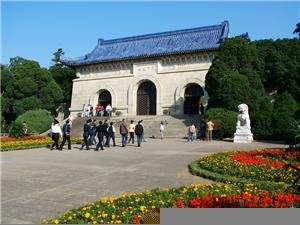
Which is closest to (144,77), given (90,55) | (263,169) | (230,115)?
(90,55)

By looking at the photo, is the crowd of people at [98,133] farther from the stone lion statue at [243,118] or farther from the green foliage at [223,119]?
the stone lion statue at [243,118]

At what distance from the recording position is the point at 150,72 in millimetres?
36750

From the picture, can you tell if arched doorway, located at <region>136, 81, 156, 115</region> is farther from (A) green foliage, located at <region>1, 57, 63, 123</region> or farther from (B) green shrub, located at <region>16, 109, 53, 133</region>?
(B) green shrub, located at <region>16, 109, 53, 133</region>

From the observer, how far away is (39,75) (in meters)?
39.4

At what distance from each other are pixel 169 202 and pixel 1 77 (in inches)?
1556

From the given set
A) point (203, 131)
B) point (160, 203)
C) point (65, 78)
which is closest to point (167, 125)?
point (203, 131)

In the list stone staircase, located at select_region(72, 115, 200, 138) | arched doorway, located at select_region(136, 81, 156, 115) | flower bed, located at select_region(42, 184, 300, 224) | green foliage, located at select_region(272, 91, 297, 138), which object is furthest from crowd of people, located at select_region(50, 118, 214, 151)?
arched doorway, located at select_region(136, 81, 156, 115)

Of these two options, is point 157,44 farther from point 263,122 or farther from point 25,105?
point 263,122

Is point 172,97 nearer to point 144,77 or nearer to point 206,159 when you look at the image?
point 144,77

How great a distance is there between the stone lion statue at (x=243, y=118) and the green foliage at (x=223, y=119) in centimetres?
191

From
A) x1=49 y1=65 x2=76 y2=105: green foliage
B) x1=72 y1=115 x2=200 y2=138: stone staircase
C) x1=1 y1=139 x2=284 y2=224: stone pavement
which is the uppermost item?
x1=49 y1=65 x2=76 y2=105: green foliage

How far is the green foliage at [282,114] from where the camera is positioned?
2266cm

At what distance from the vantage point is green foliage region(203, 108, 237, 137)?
23031 millimetres

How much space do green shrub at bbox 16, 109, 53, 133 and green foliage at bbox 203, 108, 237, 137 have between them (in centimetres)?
1383
